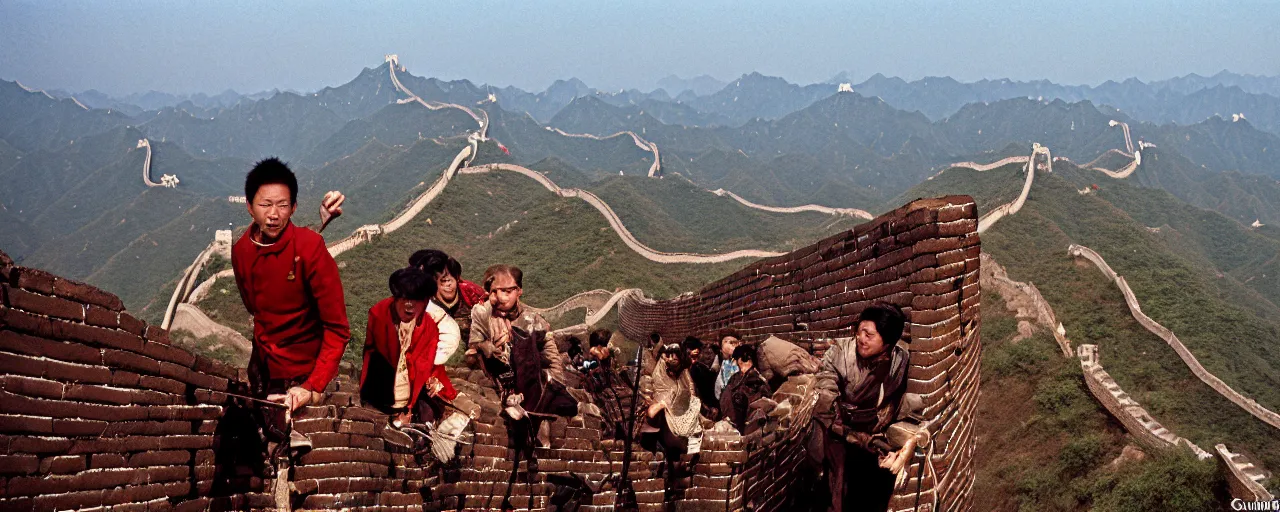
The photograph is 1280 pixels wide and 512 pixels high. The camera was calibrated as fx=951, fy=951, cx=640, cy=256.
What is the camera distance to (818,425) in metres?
4.76

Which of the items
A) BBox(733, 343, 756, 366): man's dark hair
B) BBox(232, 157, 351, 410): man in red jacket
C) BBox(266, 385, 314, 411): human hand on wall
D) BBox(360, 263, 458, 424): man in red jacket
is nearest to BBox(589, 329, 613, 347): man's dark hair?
BBox(733, 343, 756, 366): man's dark hair

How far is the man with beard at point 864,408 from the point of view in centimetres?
452

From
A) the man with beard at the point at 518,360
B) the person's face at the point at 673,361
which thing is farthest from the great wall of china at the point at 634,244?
the man with beard at the point at 518,360

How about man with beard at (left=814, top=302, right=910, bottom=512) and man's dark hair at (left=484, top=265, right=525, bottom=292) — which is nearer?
man with beard at (left=814, top=302, right=910, bottom=512)

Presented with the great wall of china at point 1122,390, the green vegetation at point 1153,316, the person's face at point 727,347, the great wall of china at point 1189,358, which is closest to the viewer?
the person's face at point 727,347

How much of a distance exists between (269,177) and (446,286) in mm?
2581

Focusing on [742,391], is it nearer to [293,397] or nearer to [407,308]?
[407,308]

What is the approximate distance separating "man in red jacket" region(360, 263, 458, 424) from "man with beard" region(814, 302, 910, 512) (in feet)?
6.69

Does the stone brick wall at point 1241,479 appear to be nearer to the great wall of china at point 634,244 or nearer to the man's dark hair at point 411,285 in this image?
the man's dark hair at point 411,285

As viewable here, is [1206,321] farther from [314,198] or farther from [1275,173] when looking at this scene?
[1275,173]

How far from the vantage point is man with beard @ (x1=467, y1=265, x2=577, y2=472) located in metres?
5.70

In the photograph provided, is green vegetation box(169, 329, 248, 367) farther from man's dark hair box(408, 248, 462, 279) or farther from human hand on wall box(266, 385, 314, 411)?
human hand on wall box(266, 385, 314, 411)

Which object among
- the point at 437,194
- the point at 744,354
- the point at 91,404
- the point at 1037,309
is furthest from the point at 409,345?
the point at 437,194

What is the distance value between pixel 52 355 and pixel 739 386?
4.94 m
